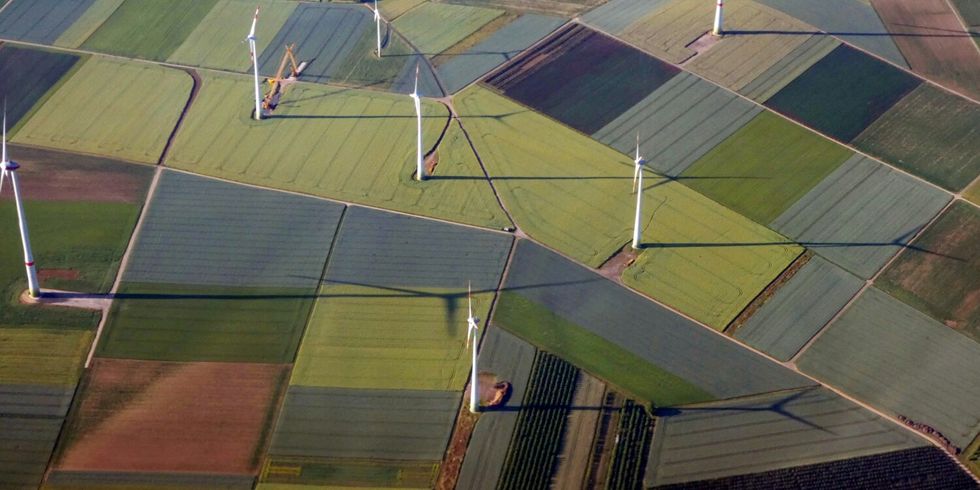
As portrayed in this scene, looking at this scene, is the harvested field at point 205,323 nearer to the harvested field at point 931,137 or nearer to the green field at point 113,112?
the green field at point 113,112

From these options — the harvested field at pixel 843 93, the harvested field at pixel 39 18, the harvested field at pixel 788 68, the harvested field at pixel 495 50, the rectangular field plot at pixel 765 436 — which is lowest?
the rectangular field plot at pixel 765 436

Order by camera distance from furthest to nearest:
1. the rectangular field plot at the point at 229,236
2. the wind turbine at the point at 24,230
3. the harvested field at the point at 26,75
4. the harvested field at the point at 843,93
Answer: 1. the harvested field at the point at 26,75
2. the harvested field at the point at 843,93
3. the rectangular field plot at the point at 229,236
4. the wind turbine at the point at 24,230

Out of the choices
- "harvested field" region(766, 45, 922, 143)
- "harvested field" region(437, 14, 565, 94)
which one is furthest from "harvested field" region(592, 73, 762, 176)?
"harvested field" region(437, 14, 565, 94)

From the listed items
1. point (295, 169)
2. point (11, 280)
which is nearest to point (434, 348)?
point (295, 169)

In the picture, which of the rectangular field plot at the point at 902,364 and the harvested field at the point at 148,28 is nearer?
the rectangular field plot at the point at 902,364

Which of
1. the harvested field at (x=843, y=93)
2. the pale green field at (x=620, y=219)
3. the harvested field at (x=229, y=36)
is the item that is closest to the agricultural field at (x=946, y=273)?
the pale green field at (x=620, y=219)

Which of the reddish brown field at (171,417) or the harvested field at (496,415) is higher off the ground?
the reddish brown field at (171,417)

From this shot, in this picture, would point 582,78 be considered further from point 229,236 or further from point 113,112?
point 113,112
